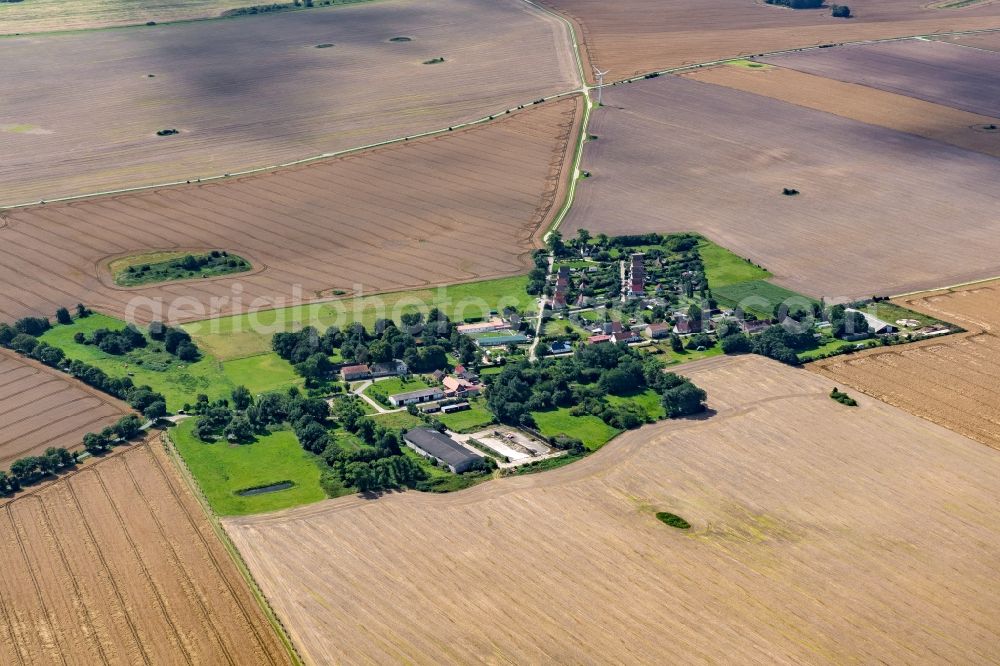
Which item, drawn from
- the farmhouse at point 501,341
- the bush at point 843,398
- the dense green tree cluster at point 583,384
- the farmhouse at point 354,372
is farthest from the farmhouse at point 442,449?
the bush at point 843,398

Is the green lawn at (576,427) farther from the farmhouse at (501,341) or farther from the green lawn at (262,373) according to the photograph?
the green lawn at (262,373)

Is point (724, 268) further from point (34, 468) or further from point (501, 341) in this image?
point (34, 468)

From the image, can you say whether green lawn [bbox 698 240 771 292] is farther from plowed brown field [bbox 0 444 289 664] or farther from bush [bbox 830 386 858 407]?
plowed brown field [bbox 0 444 289 664]

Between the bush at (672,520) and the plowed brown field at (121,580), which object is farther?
the bush at (672,520)

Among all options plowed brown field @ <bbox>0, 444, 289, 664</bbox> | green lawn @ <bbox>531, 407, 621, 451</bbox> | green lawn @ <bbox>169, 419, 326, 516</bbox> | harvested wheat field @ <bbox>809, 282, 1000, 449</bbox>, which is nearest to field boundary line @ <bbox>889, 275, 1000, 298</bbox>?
harvested wheat field @ <bbox>809, 282, 1000, 449</bbox>

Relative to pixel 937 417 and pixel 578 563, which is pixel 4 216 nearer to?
pixel 578 563

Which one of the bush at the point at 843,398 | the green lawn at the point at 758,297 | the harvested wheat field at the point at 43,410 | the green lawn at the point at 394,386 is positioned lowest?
the harvested wheat field at the point at 43,410
